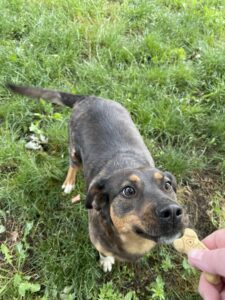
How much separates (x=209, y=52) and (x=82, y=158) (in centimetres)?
245

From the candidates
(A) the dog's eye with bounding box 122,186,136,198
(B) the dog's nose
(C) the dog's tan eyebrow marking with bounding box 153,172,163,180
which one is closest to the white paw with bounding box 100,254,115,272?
(A) the dog's eye with bounding box 122,186,136,198

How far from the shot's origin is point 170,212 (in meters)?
2.57

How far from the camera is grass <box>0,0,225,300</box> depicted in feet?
11.8

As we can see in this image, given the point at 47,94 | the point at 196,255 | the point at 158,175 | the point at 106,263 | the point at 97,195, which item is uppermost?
the point at 196,255

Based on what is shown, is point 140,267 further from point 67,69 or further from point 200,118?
point 67,69

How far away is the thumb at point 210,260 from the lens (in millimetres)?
1982

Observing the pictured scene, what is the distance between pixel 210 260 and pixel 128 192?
3.29ft

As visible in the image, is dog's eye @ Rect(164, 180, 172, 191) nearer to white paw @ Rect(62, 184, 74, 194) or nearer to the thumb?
the thumb

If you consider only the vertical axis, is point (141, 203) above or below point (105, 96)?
above

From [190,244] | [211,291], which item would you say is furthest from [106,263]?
[211,291]

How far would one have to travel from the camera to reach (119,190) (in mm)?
3004

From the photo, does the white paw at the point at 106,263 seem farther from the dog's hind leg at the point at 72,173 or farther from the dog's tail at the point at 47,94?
the dog's tail at the point at 47,94

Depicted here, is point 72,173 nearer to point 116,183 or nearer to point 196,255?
point 116,183

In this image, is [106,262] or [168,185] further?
[106,262]
